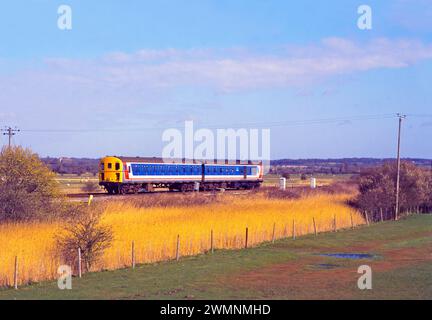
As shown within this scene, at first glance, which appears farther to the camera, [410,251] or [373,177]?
[373,177]

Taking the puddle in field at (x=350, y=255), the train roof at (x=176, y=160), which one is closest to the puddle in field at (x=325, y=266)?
the puddle in field at (x=350, y=255)

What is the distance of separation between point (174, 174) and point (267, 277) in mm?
38527

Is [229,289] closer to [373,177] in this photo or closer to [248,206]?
[248,206]

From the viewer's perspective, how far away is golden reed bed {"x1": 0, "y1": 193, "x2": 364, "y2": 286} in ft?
66.8

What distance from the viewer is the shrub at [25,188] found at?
28.8 metres

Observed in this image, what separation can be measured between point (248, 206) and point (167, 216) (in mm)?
9709

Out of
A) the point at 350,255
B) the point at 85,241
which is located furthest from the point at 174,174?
the point at 85,241

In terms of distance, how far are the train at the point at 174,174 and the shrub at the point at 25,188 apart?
19729 mm

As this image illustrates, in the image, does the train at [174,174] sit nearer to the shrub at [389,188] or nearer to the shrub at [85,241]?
the shrub at [389,188]

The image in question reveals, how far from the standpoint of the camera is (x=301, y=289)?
657 inches

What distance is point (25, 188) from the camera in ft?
99.0
